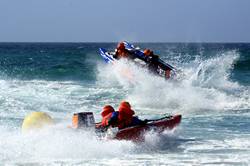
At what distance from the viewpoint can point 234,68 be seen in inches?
1532

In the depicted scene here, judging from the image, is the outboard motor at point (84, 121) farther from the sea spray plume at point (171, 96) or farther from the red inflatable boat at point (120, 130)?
the sea spray plume at point (171, 96)

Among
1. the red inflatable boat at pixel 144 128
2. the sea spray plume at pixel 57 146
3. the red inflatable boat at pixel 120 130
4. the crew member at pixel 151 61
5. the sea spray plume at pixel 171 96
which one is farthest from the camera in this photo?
the crew member at pixel 151 61

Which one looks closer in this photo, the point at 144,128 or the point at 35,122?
the point at 35,122

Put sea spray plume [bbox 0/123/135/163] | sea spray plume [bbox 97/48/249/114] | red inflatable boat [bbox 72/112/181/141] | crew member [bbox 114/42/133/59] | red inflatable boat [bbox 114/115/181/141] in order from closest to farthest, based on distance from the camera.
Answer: sea spray plume [bbox 0/123/135/163] → red inflatable boat [bbox 72/112/181/141] → red inflatable boat [bbox 114/115/181/141] → sea spray plume [bbox 97/48/249/114] → crew member [bbox 114/42/133/59]

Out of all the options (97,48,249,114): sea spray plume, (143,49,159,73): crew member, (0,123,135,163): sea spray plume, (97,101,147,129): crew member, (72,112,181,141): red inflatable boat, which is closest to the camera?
(0,123,135,163): sea spray plume

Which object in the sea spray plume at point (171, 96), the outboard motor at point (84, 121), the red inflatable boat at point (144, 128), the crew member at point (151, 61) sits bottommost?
the sea spray plume at point (171, 96)

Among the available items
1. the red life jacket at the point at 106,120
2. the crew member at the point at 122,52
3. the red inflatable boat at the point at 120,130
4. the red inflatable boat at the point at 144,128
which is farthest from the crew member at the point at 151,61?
the red life jacket at the point at 106,120

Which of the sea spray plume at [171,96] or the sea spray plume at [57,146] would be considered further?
the sea spray plume at [171,96]

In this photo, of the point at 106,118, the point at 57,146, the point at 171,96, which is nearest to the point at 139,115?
the point at 171,96

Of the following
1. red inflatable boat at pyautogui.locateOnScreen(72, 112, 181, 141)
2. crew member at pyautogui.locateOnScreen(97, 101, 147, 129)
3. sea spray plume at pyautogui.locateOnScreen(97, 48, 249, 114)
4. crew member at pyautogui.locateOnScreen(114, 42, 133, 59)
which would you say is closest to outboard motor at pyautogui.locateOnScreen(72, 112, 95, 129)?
red inflatable boat at pyautogui.locateOnScreen(72, 112, 181, 141)

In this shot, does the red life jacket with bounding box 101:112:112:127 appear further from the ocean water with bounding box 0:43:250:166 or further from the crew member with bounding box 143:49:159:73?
the crew member with bounding box 143:49:159:73

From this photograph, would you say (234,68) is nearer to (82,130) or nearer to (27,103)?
(27,103)

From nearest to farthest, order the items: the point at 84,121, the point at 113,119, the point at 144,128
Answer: the point at 84,121 → the point at 113,119 → the point at 144,128

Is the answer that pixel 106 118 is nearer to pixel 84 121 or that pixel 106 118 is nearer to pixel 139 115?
pixel 84 121
